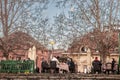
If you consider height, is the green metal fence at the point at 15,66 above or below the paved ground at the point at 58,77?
above

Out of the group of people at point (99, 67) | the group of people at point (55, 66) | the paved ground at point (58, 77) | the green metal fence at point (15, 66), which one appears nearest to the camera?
the paved ground at point (58, 77)

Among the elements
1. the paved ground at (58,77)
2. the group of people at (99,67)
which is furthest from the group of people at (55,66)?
the paved ground at (58,77)

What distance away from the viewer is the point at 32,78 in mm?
21344

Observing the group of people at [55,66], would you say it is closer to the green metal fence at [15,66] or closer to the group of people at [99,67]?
the green metal fence at [15,66]

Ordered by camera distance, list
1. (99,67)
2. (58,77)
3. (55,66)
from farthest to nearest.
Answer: (55,66) → (99,67) → (58,77)

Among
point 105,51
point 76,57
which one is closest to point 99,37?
point 105,51

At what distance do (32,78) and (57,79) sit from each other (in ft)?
5.04

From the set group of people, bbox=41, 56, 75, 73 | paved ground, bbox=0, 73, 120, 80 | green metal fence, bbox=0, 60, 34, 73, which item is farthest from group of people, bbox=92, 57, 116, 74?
green metal fence, bbox=0, 60, 34, 73

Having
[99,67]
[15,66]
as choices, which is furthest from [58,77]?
[15,66]

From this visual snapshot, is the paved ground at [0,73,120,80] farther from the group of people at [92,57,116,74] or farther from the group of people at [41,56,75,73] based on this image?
the group of people at [41,56,75,73]

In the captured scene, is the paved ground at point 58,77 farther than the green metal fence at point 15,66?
No

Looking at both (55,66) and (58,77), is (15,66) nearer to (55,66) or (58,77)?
(55,66)

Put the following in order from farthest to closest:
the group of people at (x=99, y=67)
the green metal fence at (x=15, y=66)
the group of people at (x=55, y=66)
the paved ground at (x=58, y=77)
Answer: the group of people at (x=55, y=66) → the green metal fence at (x=15, y=66) → the group of people at (x=99, y=67) → the paved ground at (x=58, y=77)

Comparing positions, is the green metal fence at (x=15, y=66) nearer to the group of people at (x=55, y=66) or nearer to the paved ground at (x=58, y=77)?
the group of people at (x=55, y=66)
